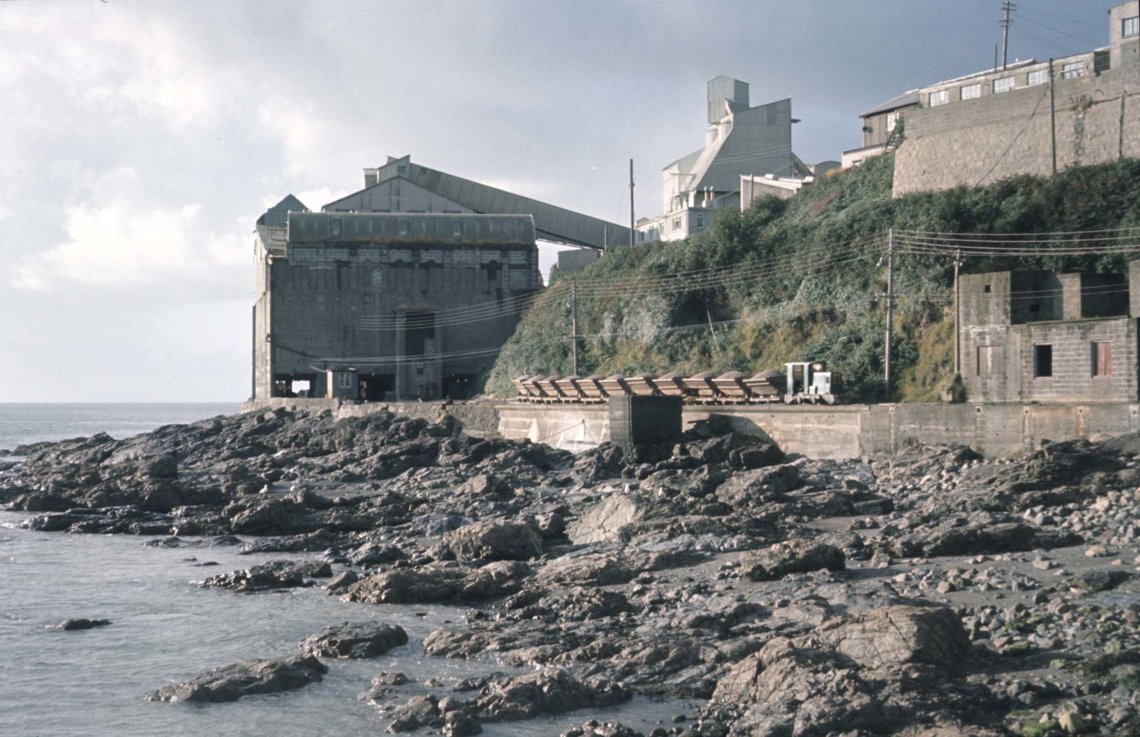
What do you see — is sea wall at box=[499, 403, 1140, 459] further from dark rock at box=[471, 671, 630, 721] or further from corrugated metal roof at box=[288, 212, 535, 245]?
corrugated metal roof at box=[288, 212, 535, 245]

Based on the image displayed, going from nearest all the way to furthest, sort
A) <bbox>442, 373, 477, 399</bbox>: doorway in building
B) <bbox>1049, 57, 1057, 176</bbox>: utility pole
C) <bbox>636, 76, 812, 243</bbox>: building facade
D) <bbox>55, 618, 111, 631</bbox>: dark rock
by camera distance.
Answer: <bbox>55, 618, 111, 631</bbox>: dark rock
<bbox>1049, 57, 1057, 176</bbox>: utility pole
<bbox>442, 373, 477, 399</bbox>: doorway in building
<bbox>636, 76, 812, 243</bbox>: building facade

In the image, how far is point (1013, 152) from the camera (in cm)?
4691

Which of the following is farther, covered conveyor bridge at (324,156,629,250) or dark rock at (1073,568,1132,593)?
covered conveyor bridge at (324,156,629,250)

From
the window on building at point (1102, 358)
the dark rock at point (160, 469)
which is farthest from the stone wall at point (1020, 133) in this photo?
the dark rock at point (160, 469)

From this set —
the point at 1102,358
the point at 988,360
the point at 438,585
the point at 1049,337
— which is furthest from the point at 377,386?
the point at 438,585

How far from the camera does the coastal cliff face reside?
12.9 metres

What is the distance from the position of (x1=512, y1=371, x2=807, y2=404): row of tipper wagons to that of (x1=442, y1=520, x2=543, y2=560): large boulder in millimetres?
16398

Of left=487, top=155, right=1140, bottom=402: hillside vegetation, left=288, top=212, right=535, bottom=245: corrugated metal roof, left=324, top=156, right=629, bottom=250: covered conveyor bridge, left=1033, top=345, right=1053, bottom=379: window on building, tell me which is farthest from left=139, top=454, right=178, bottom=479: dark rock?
left=324, top=156, right=629, bottom=250: covered conveyor bridge

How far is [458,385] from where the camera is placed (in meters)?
72.3

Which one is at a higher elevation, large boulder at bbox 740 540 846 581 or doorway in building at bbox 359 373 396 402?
doorway in building at bbox 359 373 396 402

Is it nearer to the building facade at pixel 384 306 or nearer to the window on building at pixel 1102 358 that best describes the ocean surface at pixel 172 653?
the window on building at pixel 1102 358

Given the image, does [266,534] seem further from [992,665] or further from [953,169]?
[953,169]

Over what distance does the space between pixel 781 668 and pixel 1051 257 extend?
104 feet

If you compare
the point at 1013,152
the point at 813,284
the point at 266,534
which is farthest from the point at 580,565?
the point at 1013,152
